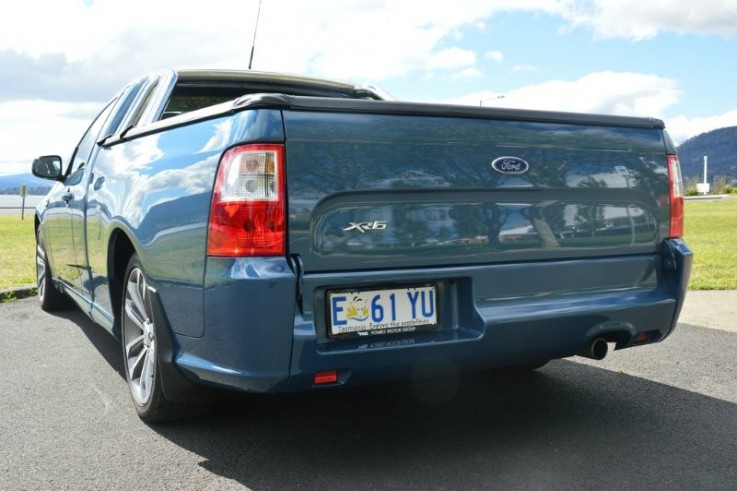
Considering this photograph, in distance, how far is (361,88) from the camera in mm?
5453

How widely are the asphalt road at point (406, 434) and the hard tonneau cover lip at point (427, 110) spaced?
4.54 feet

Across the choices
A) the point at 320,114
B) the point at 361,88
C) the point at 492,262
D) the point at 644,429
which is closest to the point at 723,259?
the point at 361,88

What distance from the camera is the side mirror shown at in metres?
5.27

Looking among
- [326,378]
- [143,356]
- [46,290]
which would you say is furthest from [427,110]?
[46,290]

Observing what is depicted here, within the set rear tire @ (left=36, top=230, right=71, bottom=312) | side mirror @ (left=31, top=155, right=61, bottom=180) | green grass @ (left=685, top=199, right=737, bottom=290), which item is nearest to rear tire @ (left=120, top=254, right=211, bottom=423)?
side mirror @ (left=31, top=155, right=61, bottom=180)

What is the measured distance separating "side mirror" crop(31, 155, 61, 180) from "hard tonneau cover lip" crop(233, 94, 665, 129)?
3.05 m

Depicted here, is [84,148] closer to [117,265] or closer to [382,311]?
[117,265]

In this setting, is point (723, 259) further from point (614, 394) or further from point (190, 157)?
point (190, 157)

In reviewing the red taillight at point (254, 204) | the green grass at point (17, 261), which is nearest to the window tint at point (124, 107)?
the red taillight at point (254, 204)

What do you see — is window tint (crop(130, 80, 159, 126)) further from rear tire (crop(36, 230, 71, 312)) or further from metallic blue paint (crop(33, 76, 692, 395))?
rear tire (crop(36, 230, 71, 312))

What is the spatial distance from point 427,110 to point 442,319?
820 mm

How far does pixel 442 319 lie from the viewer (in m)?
2.99

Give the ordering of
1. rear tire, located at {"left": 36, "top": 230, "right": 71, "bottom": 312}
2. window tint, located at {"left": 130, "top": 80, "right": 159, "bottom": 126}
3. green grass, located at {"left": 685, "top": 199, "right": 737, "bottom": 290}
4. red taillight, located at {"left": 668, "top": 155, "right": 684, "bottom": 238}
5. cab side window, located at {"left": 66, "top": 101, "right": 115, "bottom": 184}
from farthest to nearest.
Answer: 1. green grass, located at {"left": 685, "top": 199, "right": 737, "bottom": 290}
2. rear tire, located at {"left": 36, "top": 230, "right": 71, "bottom": 312}
3. cab side window, located at {"left": 66, "top": 101, "right": 115, "bottom": 184}
4. window tint, located at {"left": 130, "top": 80, "right": 159, "bottom": 126}
5. red taillight, located at {"left": 668, "top": 155, "right": 684, "bottom": 238}

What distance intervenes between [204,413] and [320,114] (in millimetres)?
1577
